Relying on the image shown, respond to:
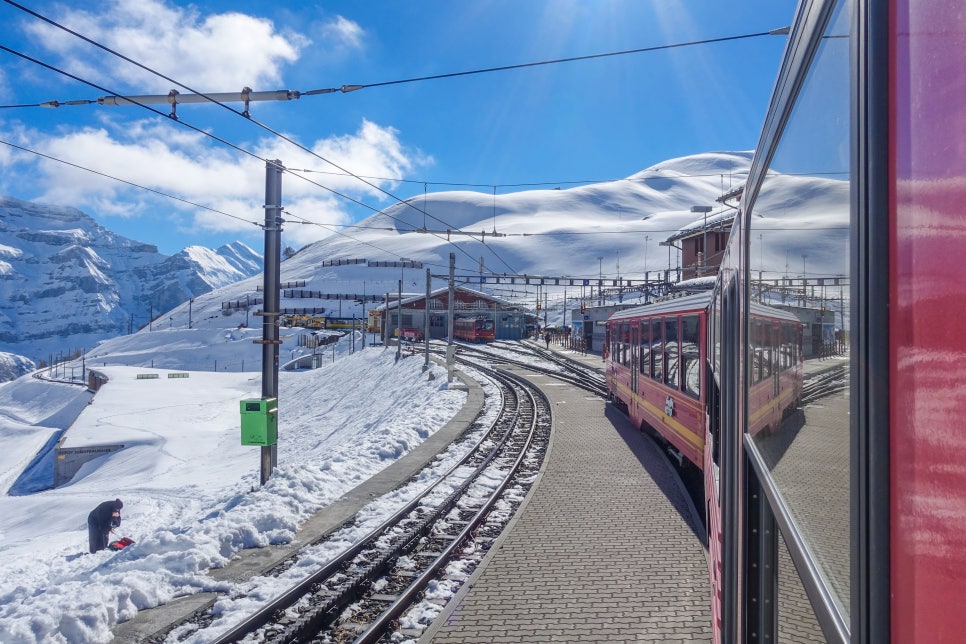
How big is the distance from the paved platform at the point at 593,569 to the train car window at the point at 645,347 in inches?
84.3

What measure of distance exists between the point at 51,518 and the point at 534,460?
19015 millimetres

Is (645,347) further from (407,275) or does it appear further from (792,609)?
(407,275)

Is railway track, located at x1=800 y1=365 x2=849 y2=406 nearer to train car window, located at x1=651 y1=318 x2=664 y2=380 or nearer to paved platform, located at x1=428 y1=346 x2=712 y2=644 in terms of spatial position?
paved platform, located at x1=428 y1=346 x2=712 y2=644

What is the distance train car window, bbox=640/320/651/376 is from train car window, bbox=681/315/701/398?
2.12 meters

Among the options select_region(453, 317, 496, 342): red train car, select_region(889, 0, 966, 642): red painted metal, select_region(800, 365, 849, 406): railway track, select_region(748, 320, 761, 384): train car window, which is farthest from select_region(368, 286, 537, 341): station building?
select_region(889, 0, 966, 642): red painted metal

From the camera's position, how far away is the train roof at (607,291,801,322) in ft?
6.68

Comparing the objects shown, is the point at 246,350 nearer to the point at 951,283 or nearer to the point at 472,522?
the point at 472,522

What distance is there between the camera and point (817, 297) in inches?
55.9

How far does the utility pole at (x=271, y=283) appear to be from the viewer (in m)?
11.5

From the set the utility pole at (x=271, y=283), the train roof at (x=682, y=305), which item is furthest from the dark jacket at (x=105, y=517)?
the train roof at (x=682, y=305)

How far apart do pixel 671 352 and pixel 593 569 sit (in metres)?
4.93

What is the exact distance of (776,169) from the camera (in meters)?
1.93

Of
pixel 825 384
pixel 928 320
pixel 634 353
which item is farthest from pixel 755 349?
pixel 634 353

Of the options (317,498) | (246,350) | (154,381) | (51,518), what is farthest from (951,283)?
(246,350)
